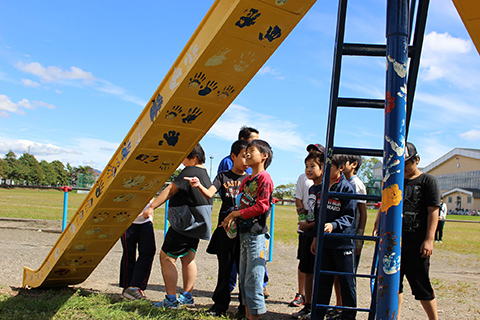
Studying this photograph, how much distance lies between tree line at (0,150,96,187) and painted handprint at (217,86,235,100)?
9979cm

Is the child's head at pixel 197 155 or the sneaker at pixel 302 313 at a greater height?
the child's head at pixel 197 155

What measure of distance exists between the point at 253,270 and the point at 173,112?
4.75ft

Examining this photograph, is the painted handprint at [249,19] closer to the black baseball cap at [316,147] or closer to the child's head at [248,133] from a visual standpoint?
the black baseball cap at [316,147]

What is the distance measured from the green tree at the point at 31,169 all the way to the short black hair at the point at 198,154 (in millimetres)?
119383

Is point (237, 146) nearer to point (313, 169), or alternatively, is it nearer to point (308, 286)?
point (313, 169)

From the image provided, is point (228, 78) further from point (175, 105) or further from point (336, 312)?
point (336, 312)

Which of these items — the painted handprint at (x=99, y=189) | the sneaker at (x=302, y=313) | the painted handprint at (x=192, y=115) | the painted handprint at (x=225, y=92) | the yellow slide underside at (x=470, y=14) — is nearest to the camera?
the yellow slide underside at (x=470, y=14)

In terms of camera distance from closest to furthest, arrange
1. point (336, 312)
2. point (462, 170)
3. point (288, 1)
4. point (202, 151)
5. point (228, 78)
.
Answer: point (288, 1) → point (228, 78) → point (336, 312) → point (202, 151) → point (462, 170)

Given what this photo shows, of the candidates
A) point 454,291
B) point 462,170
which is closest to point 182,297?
point 454,291

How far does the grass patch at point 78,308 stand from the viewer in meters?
3.81

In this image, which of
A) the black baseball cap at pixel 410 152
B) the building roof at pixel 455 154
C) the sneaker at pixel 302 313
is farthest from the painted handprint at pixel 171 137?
the building roof at pixel 455 154

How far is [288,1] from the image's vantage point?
8.42 feet

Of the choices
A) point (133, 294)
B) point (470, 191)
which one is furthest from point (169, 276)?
point (470, 191)

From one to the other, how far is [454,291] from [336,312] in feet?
8.33
